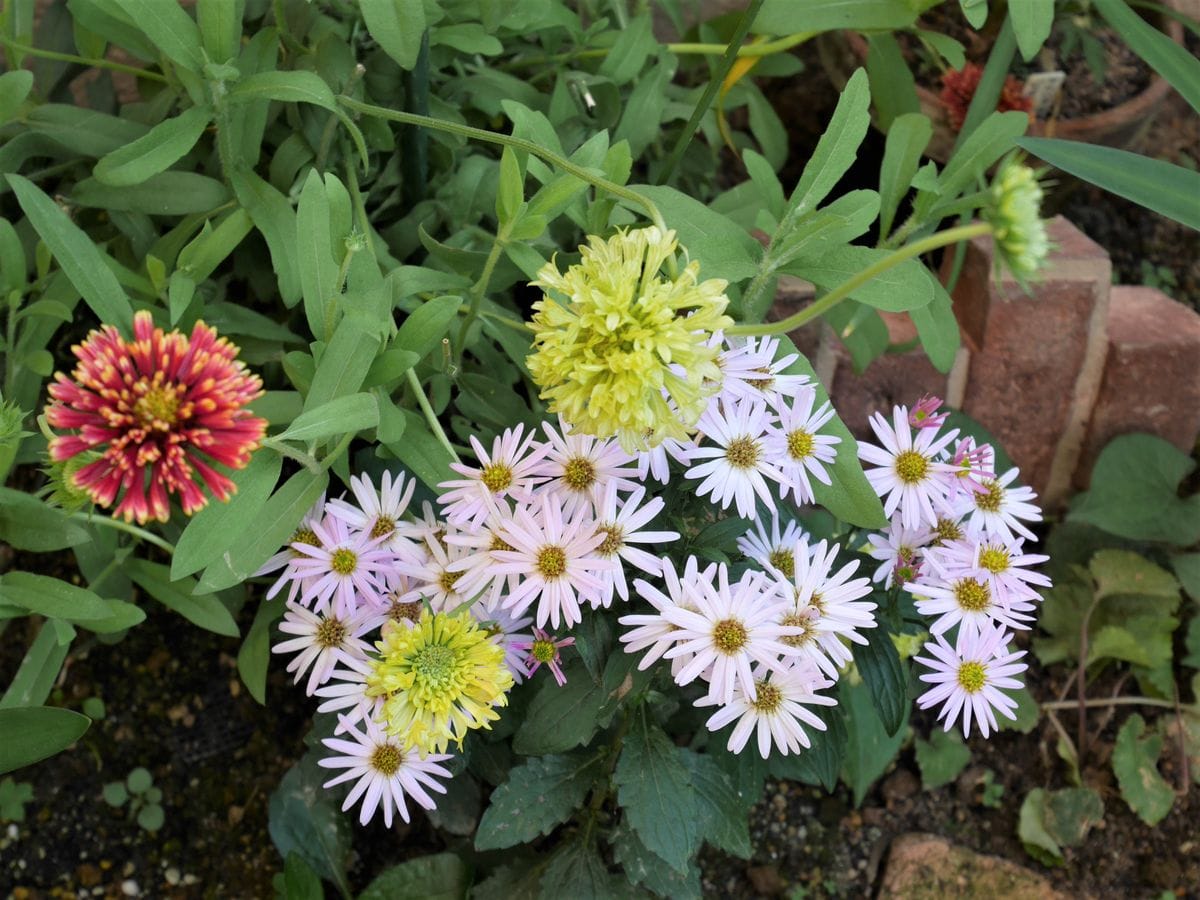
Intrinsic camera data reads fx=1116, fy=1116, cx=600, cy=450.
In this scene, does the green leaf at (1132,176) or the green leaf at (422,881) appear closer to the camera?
the green leaf at (1132,176)

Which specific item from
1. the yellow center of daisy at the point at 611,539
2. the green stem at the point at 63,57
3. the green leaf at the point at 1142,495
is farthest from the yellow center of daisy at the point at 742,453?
the green leaf at the point at 1142,495

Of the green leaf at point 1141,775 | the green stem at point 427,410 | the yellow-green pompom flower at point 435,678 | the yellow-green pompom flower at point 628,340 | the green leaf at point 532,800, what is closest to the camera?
the yellow-green pompom flower at point 628,340

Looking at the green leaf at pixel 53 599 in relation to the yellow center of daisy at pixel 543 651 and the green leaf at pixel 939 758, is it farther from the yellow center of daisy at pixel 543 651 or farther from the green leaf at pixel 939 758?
the green leaf at pixel 939 758

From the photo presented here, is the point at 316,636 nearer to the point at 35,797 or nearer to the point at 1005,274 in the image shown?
the point at 35,797

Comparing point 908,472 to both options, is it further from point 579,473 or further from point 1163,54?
point 1163,54

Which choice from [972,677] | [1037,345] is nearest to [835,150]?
[972,677]

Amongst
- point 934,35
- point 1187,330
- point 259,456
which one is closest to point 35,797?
point 259,456
